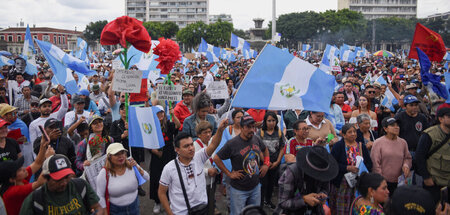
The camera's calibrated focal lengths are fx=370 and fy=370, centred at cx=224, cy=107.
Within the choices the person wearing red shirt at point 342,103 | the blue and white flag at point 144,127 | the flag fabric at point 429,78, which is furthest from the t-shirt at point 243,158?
the flag fabric at point 429,78

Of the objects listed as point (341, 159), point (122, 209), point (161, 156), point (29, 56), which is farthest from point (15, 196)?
point (29, 56)

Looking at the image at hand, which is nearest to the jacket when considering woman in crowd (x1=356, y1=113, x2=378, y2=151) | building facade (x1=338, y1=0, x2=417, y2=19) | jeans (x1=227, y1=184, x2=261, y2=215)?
woman in crowd (x1=356, y1=113, x2=378, y2=151)

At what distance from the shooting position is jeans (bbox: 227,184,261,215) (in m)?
4.41

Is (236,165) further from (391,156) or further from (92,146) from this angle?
(391,156)

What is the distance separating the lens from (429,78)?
688 centimetres

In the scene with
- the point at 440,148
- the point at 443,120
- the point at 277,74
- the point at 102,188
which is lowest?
the point at 102,188

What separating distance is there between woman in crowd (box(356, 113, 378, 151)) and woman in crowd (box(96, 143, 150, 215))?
10.6 ft

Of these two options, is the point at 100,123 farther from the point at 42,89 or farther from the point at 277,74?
the point at 42,89

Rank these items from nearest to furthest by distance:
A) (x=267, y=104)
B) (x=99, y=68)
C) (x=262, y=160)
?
(x=267, y=104) → (x=262, y=160) → (x=99, y=68)

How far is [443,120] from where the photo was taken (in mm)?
4816

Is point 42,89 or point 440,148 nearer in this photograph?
point 440,148

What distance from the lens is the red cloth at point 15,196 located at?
3453mm

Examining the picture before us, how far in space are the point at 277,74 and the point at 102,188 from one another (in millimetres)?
2350

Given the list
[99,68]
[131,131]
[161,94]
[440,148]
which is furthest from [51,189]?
[99,68]
